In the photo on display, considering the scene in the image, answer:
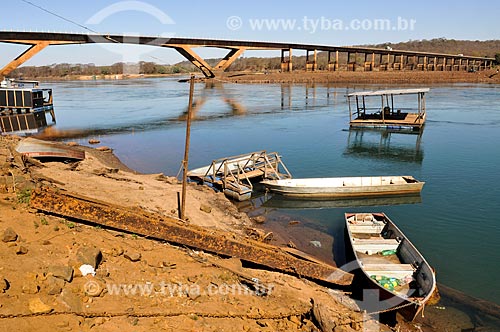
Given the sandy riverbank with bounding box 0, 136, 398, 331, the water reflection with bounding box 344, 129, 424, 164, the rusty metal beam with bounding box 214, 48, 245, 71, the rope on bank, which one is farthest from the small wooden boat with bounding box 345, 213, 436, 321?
the rusty metal beam with bounding box 214, 48, 245, 71

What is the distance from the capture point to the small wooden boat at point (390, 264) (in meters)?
9.92

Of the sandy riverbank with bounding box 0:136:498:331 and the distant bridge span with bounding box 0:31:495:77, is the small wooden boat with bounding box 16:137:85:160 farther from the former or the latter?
the distant bridge span with bounding box 0:31:495:77

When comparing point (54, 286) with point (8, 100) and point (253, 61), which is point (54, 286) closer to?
point (8, 100)

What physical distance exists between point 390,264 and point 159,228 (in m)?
7.10

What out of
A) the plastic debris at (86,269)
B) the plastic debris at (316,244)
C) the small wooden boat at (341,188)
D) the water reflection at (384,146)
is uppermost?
the plastic debris at (86,269)

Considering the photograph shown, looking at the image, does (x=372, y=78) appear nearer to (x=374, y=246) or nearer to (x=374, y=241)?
(x=374, y=241)

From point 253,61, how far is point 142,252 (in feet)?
601

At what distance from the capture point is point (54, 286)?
649 centimetres

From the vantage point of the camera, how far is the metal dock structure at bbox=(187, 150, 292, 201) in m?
19.8

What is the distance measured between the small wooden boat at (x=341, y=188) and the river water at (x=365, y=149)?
1069 mm

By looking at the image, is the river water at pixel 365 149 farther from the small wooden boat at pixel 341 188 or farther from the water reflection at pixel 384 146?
the small wooden boat at pixel 341 188

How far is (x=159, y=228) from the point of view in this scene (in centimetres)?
912

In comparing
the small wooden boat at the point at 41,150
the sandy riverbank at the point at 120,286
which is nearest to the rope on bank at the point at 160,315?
the sandy riverbank at the point at 120,286

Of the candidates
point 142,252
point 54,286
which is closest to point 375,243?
point 142,252
